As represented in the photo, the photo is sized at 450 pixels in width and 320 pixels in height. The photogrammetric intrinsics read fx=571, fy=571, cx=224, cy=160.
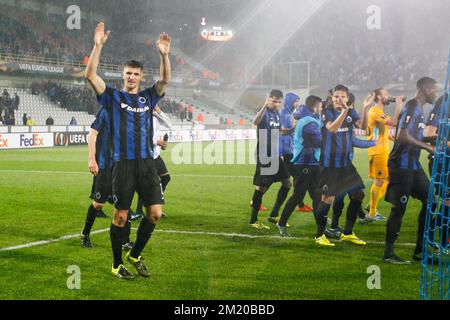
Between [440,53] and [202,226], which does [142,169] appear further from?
[440,53]

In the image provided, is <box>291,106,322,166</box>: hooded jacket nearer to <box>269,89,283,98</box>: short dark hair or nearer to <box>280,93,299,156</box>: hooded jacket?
<box>269,89,283,98</box>: short dark hair

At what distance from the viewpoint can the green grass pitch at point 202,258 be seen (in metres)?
5.32

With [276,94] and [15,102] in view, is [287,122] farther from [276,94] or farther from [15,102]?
[15,102]

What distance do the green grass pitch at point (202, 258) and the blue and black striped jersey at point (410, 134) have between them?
1149 millimetres

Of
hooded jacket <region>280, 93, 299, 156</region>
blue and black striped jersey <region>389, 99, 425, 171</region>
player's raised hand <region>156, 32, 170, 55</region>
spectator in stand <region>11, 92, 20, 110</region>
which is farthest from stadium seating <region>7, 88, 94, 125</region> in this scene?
blue and black striped jersey <region>389, 99, 425, 171</region>

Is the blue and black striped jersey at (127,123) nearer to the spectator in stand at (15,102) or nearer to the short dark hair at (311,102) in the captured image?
the short dark hair at (311,102)

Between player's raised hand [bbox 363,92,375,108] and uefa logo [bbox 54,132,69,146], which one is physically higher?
player's raised hand [bbox 363,92,375,108]

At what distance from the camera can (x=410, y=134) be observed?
6.35 meters

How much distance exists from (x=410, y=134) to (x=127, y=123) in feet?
10.2

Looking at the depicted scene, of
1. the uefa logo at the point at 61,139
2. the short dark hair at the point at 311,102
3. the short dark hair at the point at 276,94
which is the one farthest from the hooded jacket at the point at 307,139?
the uefa logo at the point at 61,139

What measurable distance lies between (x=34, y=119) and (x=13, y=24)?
821 centimetres

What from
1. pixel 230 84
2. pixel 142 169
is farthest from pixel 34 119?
pixel 142 169

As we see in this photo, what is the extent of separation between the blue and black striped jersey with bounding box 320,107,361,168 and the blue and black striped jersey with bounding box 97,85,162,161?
9.35 feet

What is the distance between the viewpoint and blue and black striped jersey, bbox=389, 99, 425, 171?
20.9ft
